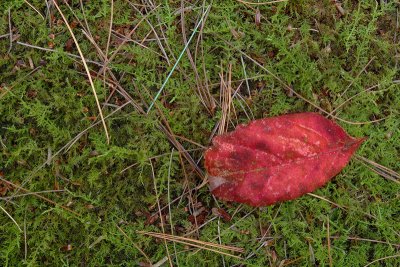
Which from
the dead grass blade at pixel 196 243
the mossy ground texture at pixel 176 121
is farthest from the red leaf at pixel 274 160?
the dead grass blade at pixel 196 243

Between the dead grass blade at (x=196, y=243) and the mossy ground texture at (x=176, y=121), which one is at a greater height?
the mossy ground texture at (x=176, y=121)

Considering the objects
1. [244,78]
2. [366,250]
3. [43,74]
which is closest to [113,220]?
[43,74]

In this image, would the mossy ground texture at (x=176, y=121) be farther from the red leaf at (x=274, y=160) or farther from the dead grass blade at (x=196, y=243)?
the red leaf at (x=274, y=160)

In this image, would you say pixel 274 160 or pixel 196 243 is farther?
pixel 196 243

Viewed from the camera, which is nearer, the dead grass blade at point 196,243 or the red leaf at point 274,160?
the red leaf at point 274,160

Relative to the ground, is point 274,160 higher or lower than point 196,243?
higher
